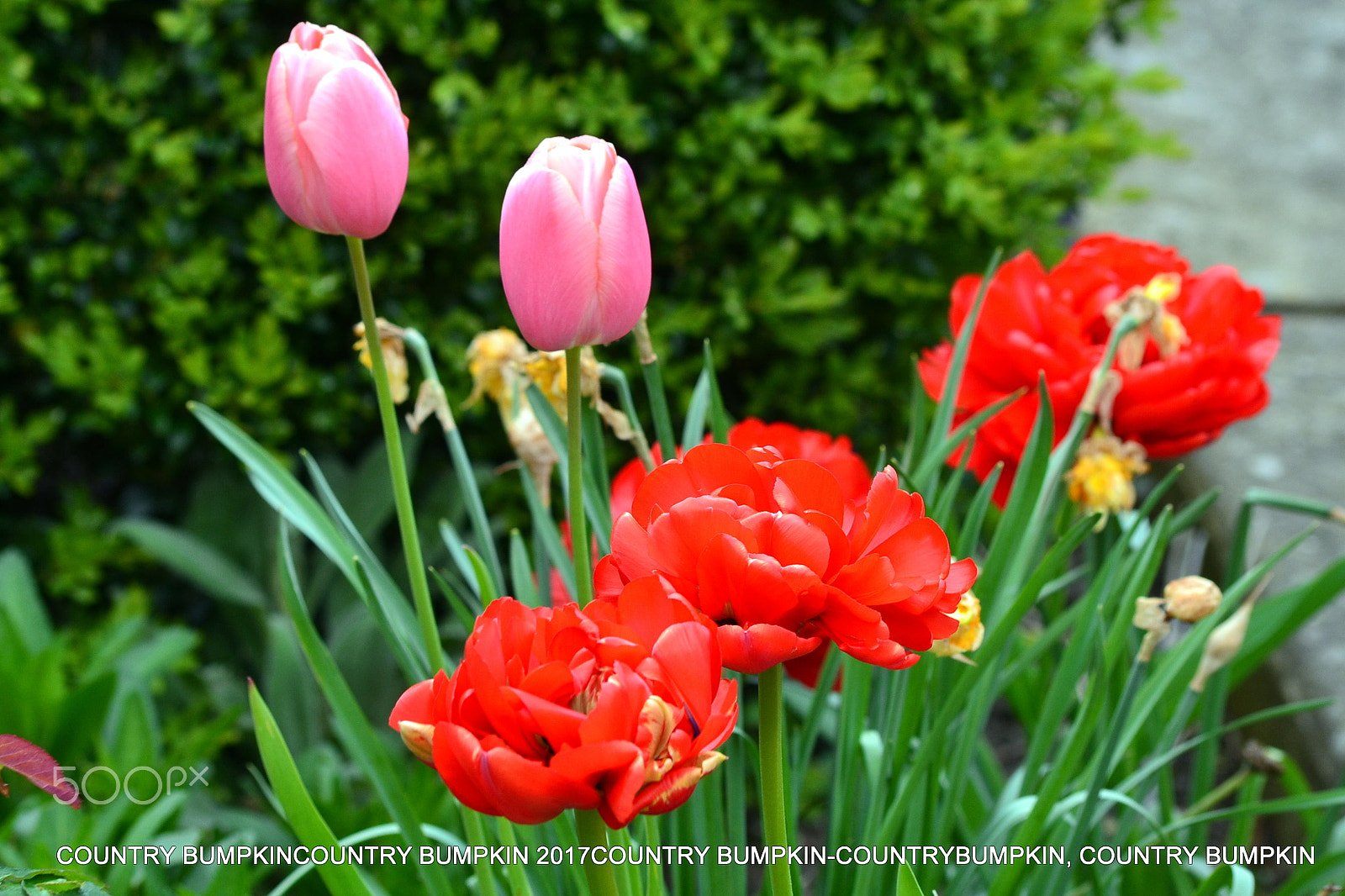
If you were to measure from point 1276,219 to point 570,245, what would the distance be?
275 cm

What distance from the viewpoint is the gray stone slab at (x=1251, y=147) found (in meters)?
2.57

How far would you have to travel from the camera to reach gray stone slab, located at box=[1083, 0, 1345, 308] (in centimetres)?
257

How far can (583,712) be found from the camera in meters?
0.42

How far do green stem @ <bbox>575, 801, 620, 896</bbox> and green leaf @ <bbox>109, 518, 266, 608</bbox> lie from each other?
1.29 m

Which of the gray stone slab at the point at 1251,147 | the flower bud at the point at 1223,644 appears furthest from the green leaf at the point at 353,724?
the gray stone slab at the point at 1251,147

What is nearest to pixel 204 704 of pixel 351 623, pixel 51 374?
pixel 351 623

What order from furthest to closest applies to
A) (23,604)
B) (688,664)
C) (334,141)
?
(23,604) < (334,141) < (688,664)

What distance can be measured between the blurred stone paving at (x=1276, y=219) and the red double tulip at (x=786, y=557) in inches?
44.1

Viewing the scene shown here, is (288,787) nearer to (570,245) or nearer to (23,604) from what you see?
(570,245)

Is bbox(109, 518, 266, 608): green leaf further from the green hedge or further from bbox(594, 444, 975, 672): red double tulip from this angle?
bbox(594, 444, 975, 672): red double tulip

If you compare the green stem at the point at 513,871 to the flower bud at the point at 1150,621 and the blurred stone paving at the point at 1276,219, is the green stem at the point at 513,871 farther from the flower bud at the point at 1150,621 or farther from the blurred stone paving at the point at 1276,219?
the blurred stone paving at the point at 1276,219

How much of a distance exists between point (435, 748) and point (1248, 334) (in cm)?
73

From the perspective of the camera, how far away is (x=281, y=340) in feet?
5.14

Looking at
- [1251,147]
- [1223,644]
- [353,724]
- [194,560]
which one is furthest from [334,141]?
[1251,147]
